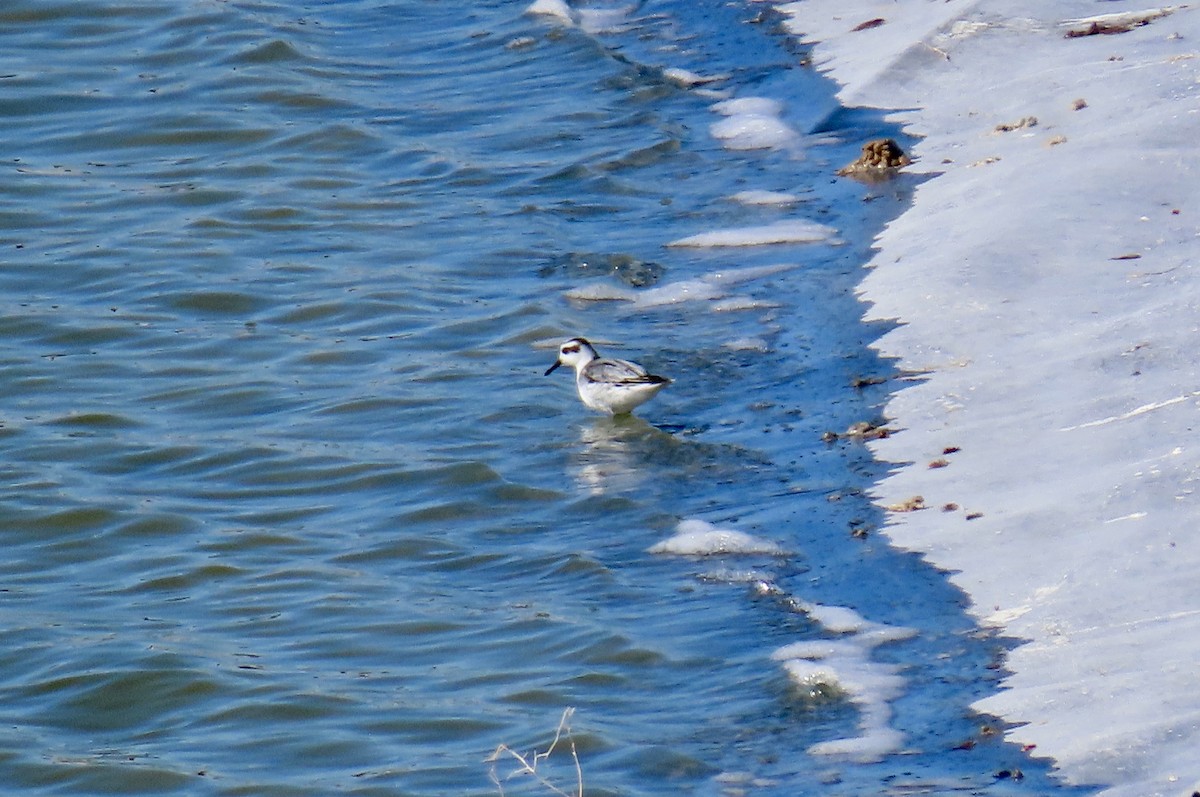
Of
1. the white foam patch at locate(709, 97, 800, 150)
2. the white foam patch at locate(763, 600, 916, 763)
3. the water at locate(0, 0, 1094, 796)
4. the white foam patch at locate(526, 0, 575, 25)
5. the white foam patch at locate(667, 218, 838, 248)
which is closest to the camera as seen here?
the white foam patch at locate(763, 600, 916, 763)

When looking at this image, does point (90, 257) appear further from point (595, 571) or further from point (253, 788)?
point (253, 788)

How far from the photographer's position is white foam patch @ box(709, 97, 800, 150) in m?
11.3

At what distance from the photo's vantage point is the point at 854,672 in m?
5.78

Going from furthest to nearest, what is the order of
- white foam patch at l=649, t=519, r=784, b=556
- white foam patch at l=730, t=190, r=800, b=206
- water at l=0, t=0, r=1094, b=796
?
white foam patch at l=730, t=190, r=800, b=206, white foam patch at l=649, t=519, r=784, b=556, water at l=0, t=0, r=1094, b=796

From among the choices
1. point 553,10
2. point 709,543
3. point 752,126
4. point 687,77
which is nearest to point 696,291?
point 752,126

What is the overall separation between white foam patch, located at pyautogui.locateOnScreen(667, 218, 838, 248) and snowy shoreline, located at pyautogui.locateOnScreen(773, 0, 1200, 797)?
2.16 ft

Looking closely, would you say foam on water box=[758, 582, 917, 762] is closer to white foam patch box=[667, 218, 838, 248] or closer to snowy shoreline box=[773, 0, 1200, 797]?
snowy shoreline box=[773, 0, 1200, 797]

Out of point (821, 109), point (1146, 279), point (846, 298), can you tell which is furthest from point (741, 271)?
point (1146, 279)

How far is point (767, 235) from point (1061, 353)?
316cm

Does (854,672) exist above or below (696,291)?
above

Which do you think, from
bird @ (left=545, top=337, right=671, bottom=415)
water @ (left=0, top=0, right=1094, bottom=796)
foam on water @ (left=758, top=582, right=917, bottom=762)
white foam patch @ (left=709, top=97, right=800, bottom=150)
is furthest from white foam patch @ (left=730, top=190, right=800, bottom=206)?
foam on water @ (left=758, top=582, right=917, bottom=762)

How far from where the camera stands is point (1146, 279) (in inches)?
288

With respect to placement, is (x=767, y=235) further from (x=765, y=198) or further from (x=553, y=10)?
(x=553, y=10)

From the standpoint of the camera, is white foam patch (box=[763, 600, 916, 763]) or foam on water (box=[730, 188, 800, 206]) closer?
white foam patch (box=[763, 600, 916, 763])
